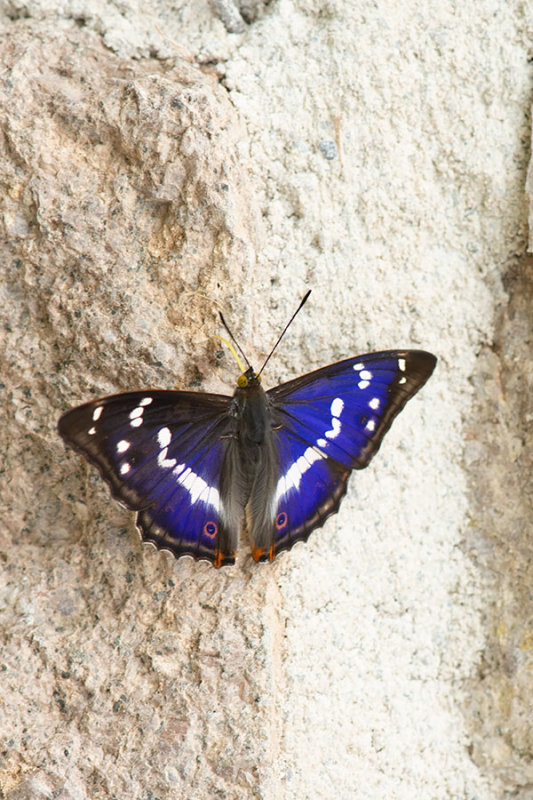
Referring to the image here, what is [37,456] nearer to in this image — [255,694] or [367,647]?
[255,694]

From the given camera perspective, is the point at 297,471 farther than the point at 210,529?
Yes

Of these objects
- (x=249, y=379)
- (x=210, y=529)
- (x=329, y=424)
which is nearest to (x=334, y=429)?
(x=329, y=424)

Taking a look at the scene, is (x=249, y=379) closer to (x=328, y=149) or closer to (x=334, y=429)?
(x=334, y=429)

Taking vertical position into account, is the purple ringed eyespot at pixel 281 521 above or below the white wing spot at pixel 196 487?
below

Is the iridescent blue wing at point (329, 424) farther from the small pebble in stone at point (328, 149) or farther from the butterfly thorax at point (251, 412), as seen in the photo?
the small pebble in stone at point (328, 149)

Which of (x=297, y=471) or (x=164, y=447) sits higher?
(x=164, y=447)

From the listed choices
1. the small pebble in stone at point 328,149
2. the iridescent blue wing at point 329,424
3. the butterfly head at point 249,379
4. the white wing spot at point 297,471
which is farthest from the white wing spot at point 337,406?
the small pebble in stone at point 328,149

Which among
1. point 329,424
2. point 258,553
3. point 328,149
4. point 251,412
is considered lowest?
point 258,553

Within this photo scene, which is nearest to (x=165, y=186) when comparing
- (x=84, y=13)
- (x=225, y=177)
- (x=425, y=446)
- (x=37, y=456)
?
(x=225, y=177)
